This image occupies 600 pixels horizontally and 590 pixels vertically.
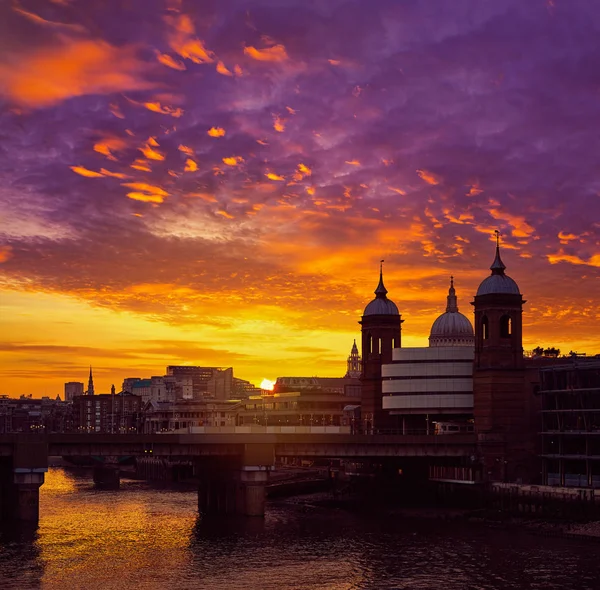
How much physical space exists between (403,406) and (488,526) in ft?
182

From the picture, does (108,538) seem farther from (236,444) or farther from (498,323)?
(498,323)

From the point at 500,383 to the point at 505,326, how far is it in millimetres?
9541

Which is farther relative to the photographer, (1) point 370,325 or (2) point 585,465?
(1) point 370,325

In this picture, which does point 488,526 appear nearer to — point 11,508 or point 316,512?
point 316,512

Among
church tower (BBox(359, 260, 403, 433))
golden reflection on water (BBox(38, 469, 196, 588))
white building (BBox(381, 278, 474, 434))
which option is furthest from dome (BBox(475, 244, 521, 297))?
golden reflection on water (BBox(38, 469, 196, 588))

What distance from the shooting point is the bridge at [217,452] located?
13012 cm

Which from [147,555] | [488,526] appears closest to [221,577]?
[147,555]

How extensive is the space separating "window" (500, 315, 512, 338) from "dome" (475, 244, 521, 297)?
4.15m

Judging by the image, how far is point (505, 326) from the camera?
163125 mm

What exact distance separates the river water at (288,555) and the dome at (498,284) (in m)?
43.3

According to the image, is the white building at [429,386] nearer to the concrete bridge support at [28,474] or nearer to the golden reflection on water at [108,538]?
the golden reflection on water at [108,538]

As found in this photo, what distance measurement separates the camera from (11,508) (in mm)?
135625

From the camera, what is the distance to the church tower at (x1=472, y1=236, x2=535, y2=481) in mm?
156500

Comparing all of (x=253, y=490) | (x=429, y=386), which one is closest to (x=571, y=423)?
(x=429, y=386)
